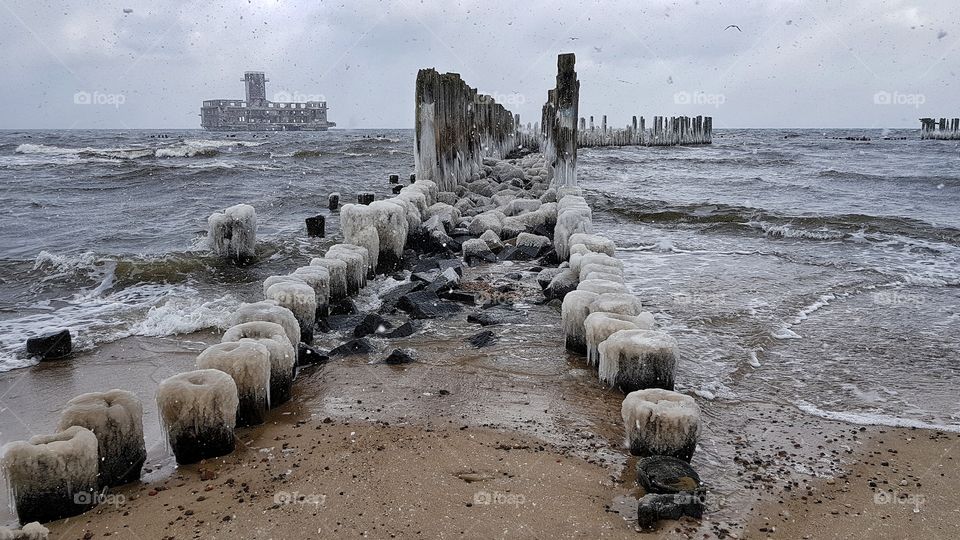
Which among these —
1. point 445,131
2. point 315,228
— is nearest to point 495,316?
point 315,228

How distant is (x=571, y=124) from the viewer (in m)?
13.3

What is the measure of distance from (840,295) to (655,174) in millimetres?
21398

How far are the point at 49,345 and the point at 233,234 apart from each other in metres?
3.96

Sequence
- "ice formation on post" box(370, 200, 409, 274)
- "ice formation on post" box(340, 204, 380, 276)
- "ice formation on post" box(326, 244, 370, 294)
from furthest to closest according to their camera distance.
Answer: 1. "ice formation on post" box(370, 200, 409, 274)
2. "ice formation on post" box(340, 204, 380, 276)
3. "ice formation on post" box(326, 244, 370, 294)

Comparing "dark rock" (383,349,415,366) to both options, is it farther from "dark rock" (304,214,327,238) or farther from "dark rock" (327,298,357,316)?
"dark rock" (304,214,327,238)

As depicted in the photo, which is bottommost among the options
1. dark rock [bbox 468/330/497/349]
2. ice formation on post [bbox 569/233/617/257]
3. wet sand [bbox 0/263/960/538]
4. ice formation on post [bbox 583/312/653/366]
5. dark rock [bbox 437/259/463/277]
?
wet sand [bbox 0/263/960/538]

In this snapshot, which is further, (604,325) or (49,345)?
(49,345)

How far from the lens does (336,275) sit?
279 inches

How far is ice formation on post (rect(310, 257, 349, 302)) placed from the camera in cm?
705

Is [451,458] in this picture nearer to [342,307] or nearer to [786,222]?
[342,307]

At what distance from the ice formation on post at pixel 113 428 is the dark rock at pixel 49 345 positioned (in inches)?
102

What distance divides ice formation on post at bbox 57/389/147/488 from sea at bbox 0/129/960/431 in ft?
8.65

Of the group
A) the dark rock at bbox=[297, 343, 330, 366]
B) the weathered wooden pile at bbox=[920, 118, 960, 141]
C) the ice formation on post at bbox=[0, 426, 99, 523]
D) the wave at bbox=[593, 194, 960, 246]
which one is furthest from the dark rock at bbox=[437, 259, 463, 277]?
the weathered wooden pile at bbox=[920, 118, 960, 141]

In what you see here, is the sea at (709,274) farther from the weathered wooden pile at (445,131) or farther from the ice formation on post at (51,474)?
the ice formation on post at (51,474)
